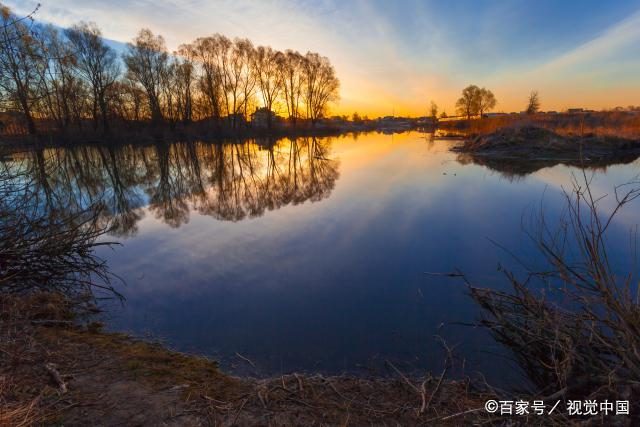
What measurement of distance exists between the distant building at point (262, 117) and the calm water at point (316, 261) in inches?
1601

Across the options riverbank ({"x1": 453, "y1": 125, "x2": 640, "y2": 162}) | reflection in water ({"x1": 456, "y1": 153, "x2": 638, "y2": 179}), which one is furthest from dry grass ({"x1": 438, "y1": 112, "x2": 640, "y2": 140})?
reflection in water ({"x1": 456, "y1": 153, "x2": 638, "y2": 179})

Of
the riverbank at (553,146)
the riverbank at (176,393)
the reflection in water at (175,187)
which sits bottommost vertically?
the riverbank at (176,393)

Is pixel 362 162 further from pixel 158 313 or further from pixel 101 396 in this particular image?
pixel 101 396

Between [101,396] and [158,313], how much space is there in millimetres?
1837

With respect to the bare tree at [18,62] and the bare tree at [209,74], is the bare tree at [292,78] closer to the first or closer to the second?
the bare tree at [209,74]

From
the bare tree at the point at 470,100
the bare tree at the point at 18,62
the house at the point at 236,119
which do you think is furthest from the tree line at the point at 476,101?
the bare tree at the point at 18,62

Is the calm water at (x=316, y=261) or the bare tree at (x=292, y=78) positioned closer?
the calm water at (x=316, y=261)

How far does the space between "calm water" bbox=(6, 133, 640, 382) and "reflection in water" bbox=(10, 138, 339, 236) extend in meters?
0.11

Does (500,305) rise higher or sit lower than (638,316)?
lower

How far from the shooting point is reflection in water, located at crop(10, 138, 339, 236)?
30.1ft

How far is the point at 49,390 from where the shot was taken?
2471 mm

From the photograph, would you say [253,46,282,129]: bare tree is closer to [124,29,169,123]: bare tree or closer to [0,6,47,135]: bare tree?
[124,29,169,123]: bare tree

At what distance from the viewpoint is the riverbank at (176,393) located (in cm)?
232

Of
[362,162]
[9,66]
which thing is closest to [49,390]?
[9,66]
